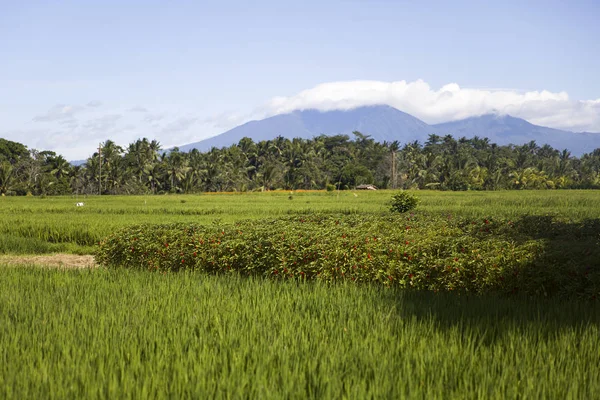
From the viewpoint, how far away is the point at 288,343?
4.15 metres

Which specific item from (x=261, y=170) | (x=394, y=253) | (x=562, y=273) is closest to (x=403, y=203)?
(x=394, y=253)

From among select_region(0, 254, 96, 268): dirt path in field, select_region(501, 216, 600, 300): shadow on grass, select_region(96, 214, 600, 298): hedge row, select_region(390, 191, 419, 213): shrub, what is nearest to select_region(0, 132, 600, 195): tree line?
select_region(390, 191, 419, 213): shrub

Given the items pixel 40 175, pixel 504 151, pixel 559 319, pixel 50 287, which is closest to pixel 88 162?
pixel 40 175

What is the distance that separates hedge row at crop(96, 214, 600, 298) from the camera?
6597mm

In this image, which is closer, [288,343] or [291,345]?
[291,345]

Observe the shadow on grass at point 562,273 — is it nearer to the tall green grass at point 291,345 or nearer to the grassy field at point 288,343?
the grassy field at point 288,343

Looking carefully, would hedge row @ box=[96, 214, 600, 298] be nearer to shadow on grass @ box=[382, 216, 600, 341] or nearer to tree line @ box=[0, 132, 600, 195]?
shadow on grass @ box=[382, 216, 600, 341]

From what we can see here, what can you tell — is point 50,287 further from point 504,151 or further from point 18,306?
point 504,151

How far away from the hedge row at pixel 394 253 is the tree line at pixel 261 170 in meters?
45.3

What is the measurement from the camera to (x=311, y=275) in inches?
314

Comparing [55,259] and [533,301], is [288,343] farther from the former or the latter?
[55,259]

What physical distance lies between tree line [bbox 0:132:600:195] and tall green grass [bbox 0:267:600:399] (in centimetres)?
4951

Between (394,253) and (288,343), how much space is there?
364 centimetres

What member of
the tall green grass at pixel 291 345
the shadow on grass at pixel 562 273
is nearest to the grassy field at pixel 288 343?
the tall green grass at pixel 291 345
